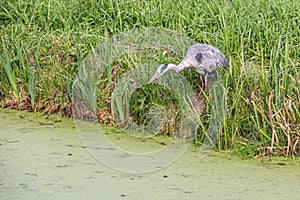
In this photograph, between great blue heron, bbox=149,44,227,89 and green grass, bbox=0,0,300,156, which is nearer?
green grass, bbox=0,0,300,156

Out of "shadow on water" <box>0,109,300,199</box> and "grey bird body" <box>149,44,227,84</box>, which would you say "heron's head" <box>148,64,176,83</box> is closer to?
"grey bird body" <box>149,44,227,84</box>

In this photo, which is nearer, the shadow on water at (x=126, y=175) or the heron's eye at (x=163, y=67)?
the shadow on water at (x=126, y=175)

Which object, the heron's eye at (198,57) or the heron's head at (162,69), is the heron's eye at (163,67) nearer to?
the heron's head at (162,69)

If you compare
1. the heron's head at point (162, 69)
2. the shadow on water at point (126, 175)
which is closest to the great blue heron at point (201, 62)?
the heron's head at point (162, 69)

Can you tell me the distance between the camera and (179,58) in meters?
4.17

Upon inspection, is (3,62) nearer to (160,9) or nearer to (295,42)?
(160,9)

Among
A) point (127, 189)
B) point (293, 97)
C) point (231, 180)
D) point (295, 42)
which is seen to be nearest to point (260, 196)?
point (231, 180)

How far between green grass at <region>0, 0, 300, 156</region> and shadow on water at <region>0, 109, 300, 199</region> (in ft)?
0.68

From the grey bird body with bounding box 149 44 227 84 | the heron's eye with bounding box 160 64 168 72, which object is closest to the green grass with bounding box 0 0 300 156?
the grey bird body with bounding box 149 44 227 84

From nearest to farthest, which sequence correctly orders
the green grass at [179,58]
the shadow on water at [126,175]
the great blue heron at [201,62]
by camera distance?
the shadow on water at [126,175], the green grass at [179,58], the great blue heron at [201,62]

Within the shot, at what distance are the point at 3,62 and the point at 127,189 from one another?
1.70 metres

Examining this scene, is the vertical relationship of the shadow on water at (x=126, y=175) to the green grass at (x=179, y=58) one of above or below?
below

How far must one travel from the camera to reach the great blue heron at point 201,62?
3.81 metres

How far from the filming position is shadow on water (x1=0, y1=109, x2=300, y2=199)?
3.06m
